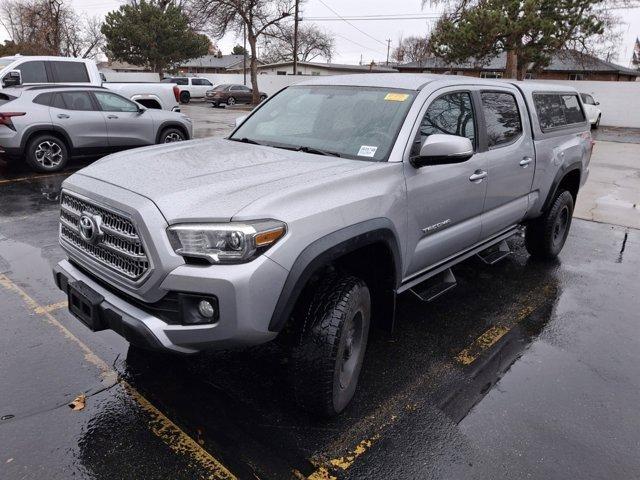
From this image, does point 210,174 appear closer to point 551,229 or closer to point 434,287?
point 434,287

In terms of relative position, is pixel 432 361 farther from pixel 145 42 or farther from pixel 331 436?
pixel 145 42

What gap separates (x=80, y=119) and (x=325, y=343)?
879cm

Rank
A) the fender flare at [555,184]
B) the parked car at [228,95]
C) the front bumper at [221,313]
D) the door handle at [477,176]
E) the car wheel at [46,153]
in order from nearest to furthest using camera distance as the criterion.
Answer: the front bumper at [221,313], the door handle at [477,176], the fender flare at [555,184], the car wheel at [46,153], the parked car at [228,95]

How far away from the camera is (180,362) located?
136 inches

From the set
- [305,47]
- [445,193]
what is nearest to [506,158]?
[445,193]

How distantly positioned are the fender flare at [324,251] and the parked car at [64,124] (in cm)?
834

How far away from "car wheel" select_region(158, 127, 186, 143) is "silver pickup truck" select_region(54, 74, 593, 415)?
25.0ft

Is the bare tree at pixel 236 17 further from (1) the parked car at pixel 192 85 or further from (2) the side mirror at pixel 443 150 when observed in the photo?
(2) the side mirror at pixel 443 150

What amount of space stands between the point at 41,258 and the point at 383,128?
393 centimetres

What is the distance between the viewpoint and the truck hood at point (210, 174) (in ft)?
→ 8.02

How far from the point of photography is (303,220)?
252cm

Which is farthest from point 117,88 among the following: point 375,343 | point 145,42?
point 145,42

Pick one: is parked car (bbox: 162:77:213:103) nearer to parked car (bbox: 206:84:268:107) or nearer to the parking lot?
parked car (bbox: 206:84:268:107)

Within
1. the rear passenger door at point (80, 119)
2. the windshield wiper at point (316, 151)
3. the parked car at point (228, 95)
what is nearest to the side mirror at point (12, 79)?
the rear passenger door at point (80, 119)
